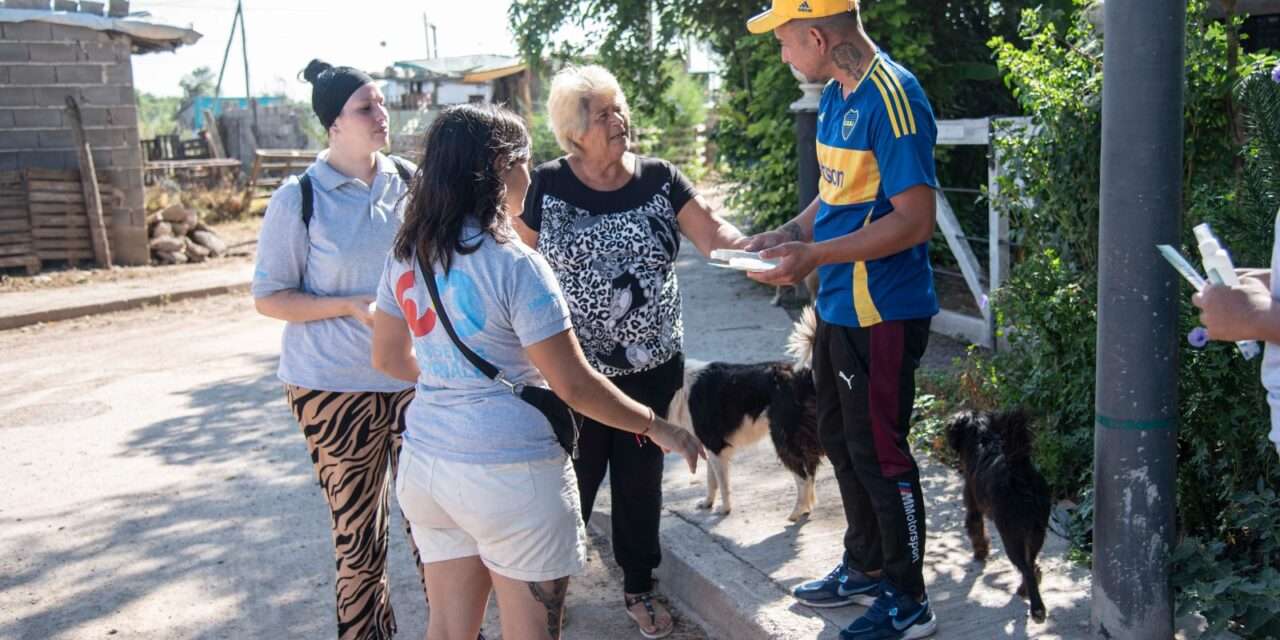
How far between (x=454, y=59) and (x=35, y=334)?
31074 millimetres

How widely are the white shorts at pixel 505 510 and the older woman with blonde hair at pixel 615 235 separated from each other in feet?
3.80

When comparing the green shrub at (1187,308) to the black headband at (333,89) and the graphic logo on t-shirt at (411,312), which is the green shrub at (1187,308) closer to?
the graphic logo on t-shirt at (411,312)

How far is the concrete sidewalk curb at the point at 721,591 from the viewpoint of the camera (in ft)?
12.8

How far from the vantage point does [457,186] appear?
279 centimetres

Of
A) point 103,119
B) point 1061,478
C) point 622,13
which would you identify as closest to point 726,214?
point 622,13

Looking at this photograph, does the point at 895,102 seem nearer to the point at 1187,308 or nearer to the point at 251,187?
the point at 1187,308

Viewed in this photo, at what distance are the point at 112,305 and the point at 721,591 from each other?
10.9 m

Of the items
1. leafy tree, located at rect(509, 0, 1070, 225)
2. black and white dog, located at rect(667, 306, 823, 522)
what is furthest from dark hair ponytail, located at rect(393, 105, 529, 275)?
leafy tree, located at rect(509, 0, 1070, 225)

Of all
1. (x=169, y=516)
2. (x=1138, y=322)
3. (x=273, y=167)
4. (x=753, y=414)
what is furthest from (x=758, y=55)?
(x=273, y=167)

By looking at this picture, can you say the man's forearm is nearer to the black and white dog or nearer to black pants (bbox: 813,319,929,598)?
black pants (bbox: 813,319,929,598)

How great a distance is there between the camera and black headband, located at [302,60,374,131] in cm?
363

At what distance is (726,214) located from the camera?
1722 centimetres

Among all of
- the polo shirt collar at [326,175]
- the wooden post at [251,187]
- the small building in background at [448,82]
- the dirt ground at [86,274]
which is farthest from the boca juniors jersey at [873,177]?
the small building in background at [448,82]

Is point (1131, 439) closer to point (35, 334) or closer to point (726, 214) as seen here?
point (35, 334)
